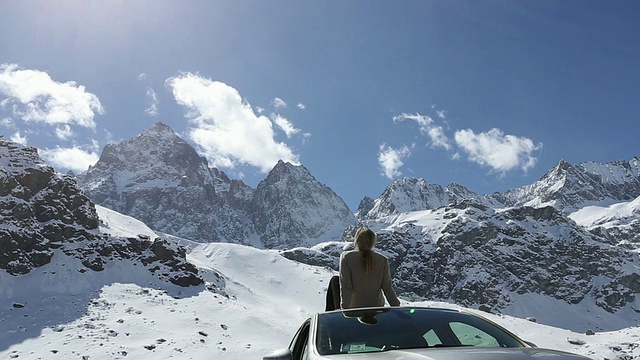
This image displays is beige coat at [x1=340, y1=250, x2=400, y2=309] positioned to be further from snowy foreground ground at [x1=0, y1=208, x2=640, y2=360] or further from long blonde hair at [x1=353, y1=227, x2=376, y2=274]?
snowy foreground ground at [x1=0, y1=208, x2=640, y2=360]

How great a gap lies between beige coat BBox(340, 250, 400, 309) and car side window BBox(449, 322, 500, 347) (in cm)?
254

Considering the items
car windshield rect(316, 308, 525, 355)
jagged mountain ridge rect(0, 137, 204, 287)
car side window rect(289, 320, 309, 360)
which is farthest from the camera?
jagged mountain ridge rect(0, 137, 204, 287)

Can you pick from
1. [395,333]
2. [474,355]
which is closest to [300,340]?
[395,333]

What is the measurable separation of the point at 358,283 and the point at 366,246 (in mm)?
521

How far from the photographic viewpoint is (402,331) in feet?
13.9

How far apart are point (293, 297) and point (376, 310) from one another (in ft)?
328

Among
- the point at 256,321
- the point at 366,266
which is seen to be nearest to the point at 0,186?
the point at 256,321

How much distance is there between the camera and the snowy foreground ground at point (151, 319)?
4331 cm

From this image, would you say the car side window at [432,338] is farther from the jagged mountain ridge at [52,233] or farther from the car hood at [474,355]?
the jagged mountain ridge at [52,233]

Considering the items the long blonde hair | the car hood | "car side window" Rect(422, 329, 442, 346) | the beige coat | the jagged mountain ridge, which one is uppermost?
the jagged mountain ridge

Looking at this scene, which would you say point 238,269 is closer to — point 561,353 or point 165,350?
point 165,350

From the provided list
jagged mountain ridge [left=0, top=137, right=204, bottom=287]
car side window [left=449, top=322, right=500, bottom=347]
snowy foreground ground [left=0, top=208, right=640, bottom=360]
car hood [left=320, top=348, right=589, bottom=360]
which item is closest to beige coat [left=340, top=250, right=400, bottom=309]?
car side window [left=449, top=322, right=500, bottom=347]

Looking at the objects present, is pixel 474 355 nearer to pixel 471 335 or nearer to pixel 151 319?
pixel 471 335

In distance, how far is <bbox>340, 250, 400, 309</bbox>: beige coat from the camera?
702 cm
